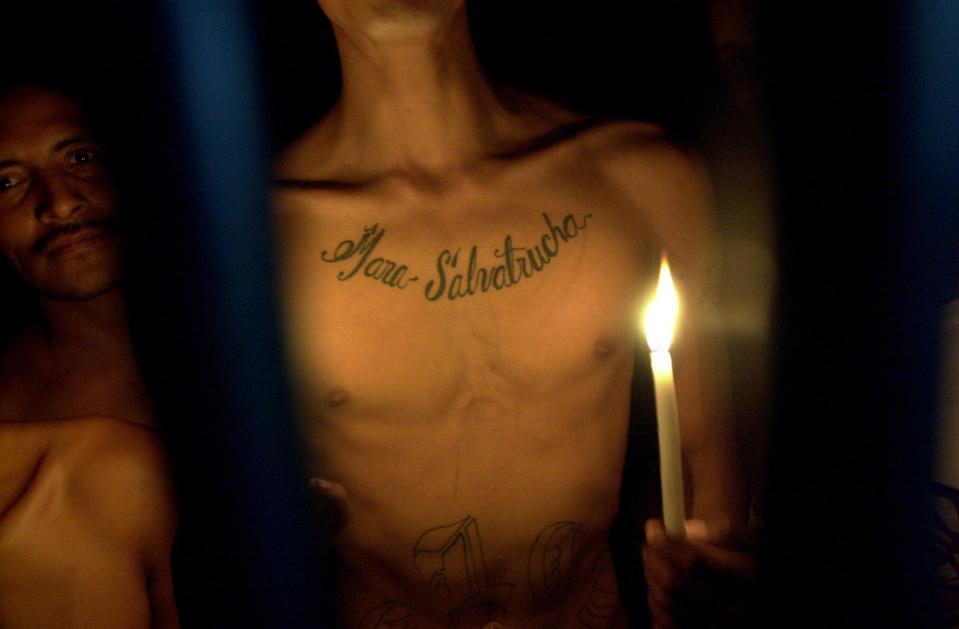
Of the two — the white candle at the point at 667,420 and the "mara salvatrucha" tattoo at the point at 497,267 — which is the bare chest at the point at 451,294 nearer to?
the "mara salvatrucha" tattoo at the point at 497,267

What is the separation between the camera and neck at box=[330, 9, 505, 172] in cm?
96

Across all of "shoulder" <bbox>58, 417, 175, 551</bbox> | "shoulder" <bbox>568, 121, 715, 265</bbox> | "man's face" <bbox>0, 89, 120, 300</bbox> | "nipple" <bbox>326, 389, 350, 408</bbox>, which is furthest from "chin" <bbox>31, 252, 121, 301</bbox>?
"shoulder" <bbox>568, 121, 715, 265</bbox>

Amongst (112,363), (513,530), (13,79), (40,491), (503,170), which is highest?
(13,79)

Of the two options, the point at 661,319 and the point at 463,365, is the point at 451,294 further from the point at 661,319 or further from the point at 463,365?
the point at 661,319

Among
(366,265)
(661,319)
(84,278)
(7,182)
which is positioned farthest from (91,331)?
(661,319)

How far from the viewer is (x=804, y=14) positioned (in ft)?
3.31

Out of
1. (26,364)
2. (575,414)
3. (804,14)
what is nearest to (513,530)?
(575,414)

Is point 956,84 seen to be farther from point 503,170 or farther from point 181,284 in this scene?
point 181,284

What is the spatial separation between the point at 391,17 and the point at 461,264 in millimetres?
265

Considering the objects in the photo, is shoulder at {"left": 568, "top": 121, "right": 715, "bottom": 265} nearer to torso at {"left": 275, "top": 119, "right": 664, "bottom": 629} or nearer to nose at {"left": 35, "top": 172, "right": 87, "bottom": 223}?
torso at {"left": 275, "top": 119, "right": 664, "bottom": 629}

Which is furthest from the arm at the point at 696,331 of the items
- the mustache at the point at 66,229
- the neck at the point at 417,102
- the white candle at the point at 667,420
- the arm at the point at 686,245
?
the mustache at the point at 66,229

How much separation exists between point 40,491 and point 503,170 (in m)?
0.59

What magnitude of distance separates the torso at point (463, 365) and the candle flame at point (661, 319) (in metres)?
0.24

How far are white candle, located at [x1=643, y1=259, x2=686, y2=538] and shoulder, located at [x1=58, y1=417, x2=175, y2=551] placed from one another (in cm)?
54
